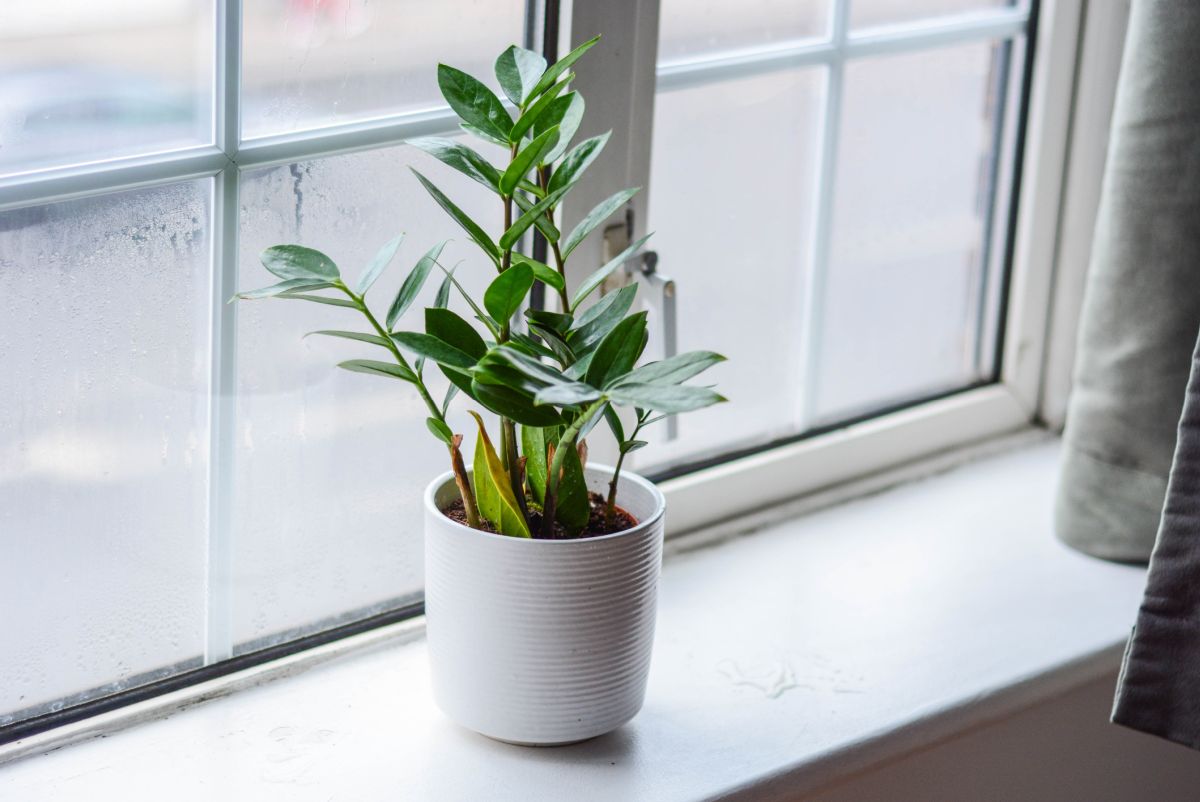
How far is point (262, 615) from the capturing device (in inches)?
38.4

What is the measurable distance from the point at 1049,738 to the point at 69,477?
2.37 ft

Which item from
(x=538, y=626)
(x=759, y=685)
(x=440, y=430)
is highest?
(x=440, y=430)

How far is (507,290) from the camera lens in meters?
0.75

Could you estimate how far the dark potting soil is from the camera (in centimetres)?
85

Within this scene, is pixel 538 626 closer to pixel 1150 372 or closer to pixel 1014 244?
pixel 1150 372

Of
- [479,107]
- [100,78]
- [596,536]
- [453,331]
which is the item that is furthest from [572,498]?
[100,78]

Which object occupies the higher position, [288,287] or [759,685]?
[288,287]

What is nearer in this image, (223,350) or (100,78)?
(100,78)

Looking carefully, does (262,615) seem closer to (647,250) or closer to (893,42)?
(647,250)

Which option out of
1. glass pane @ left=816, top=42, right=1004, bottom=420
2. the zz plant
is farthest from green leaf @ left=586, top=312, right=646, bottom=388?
glass pane @ left=816, top=42, right=1004, bottom=420

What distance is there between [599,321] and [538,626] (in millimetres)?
187

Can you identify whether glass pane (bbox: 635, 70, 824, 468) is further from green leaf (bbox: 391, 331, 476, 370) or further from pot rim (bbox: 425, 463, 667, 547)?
green leaf (bbox: 391, 331, 476, 370)

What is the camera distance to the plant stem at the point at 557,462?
2.48ft

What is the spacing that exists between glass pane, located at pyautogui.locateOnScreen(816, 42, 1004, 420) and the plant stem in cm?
50
